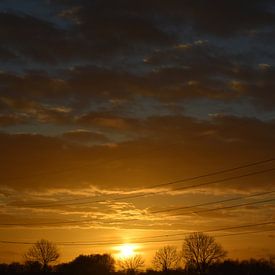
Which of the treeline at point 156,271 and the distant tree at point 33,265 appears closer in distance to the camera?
the treeline at point 156,271

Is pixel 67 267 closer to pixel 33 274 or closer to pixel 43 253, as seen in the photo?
pixel 43 253

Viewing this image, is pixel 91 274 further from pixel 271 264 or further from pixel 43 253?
pixel 271 264

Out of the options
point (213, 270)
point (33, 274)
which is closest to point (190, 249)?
point (213, 270)

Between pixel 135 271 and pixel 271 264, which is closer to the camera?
pixel 271 264

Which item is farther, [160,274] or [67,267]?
[67,267]

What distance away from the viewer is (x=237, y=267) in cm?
18375

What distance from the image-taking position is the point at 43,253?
19025cm

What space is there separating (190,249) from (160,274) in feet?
86.5

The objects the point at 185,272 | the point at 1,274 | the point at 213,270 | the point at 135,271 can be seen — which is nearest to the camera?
the point at 1,274

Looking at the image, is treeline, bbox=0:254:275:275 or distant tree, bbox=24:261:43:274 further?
distant tree, bbox=24:261:43:274

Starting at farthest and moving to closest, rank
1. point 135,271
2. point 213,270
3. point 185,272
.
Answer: point 135,271
point 213,270
point 185,272

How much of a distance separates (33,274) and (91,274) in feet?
51.9

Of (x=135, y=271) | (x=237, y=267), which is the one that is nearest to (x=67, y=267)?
(x=135, y=271)

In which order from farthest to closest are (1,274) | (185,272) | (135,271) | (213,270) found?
1. (135,271)
2. (213,270)
3. (185,272)
4. (1,274)
